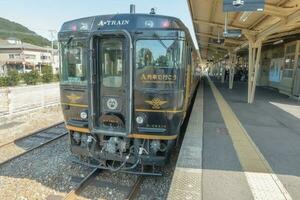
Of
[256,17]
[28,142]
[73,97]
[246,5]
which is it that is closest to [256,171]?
[73,97]

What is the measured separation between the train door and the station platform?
131 centimetres

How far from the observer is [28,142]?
6.64 meters

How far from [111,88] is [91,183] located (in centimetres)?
182

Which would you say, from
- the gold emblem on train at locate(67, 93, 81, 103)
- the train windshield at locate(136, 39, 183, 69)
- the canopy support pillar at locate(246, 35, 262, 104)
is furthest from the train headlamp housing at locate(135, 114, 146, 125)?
the canopy support pillar at locate(246, 35, 262, 104)

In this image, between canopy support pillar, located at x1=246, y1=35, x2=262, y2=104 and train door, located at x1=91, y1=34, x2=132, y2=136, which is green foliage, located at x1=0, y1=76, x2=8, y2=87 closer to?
canopy support pillar, located at x1=246, y1=35, x2=262, y2=104

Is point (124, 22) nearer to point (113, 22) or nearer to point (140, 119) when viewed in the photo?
point (113, 22)

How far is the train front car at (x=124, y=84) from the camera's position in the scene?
414 centimetres

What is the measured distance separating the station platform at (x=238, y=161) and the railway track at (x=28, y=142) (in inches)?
149

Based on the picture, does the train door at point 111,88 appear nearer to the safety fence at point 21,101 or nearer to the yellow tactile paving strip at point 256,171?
the yellow tactile paving strip at point 256,171

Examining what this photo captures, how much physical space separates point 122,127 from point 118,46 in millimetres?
1443

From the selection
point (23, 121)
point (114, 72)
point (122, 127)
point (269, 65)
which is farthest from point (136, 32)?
point (269, 65)

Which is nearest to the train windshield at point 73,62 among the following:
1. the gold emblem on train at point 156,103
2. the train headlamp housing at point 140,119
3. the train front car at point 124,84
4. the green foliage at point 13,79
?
the train front car at point 124,84

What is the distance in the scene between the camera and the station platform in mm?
3391

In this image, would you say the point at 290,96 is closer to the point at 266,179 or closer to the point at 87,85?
the point at 266,179
